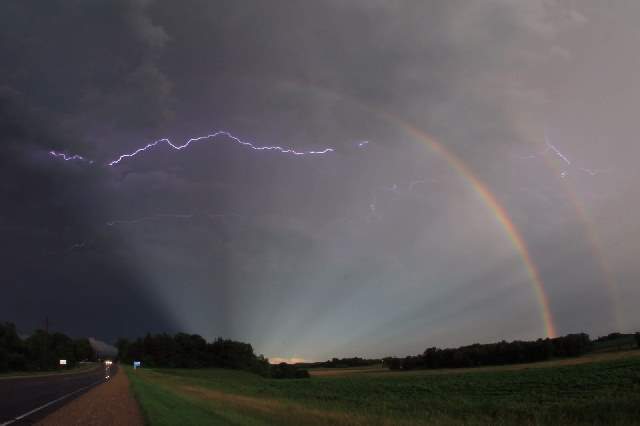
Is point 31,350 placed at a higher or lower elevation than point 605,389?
higher

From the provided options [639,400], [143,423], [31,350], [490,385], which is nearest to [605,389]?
[639,400]

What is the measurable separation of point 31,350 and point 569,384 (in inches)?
4175

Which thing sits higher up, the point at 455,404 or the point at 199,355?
the point at 199,355

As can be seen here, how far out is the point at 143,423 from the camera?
16391 millimetres

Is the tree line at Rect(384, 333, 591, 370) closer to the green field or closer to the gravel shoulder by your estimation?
the green field

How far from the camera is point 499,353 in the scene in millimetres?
104750

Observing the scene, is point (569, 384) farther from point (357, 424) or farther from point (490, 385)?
point (357, 424)

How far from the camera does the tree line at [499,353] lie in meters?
97.1

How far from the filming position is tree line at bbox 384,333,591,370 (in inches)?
3821

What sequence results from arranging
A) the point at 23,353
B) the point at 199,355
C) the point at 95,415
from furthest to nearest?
the point at 199,355, the point at 23,353, the point at 95,415

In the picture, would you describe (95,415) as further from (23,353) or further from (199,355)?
(199,355)

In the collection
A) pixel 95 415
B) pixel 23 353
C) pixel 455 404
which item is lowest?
pixel 455 404

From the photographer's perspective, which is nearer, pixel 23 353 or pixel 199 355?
pixel 23 353

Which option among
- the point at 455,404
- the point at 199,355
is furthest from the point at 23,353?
the point at 455,404
